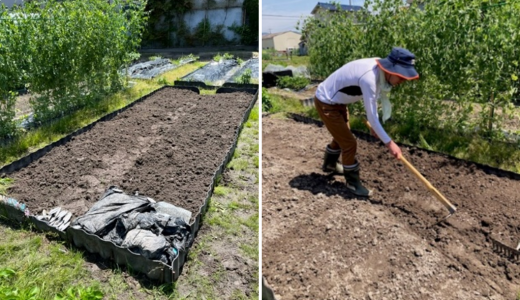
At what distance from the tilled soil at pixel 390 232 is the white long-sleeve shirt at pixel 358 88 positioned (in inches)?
35.8

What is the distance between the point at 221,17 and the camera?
59.6ft

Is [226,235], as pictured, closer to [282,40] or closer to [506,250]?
[506,250]

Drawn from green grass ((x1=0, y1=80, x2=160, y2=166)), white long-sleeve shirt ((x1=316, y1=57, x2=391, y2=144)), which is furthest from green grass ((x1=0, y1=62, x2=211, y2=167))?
white long-sleeve shirt ((x1=316, y1=57, x2=391, y2=144))

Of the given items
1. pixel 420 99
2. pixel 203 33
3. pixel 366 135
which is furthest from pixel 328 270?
pixel 203 33

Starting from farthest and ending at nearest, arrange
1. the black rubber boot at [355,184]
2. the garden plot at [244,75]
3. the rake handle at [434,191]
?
the garden plot at [244,75] → the black rubber boot at [355,184] → the rake handle at [434,191]

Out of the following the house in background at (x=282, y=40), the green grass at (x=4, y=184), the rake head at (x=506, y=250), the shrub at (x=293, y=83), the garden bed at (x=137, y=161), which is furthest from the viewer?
the house in background at (x=282, y=40)

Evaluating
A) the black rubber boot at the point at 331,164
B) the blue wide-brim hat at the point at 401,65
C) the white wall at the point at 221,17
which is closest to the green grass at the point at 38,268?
the black rubber boot at the point at 331,164

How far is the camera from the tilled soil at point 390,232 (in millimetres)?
2922

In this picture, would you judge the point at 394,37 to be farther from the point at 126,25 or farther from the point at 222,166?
the point at 126,25

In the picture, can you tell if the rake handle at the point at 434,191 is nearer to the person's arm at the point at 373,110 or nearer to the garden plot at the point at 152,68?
the person's arm at the point at 373,110

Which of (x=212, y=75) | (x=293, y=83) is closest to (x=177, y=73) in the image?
(x=212, y=75)

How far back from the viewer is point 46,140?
608 centimetres

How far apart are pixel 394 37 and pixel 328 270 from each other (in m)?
4.21

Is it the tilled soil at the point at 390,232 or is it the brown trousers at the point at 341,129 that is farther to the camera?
the brown trousers at the point at 341,129
